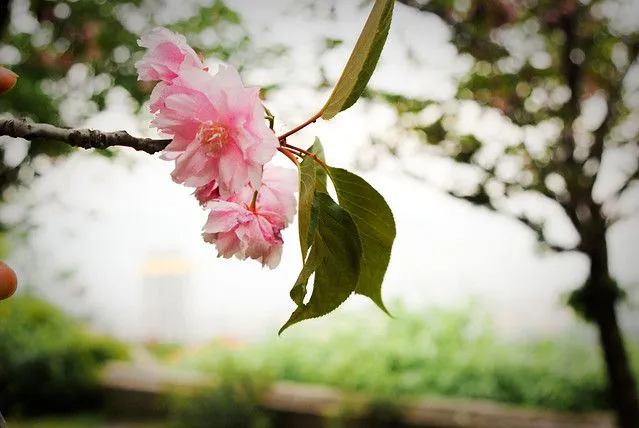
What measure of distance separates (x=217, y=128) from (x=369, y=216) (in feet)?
0.29

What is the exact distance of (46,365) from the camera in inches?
119

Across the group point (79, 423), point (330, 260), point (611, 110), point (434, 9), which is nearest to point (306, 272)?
point (330, 260)

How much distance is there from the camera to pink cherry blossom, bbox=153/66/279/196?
9.8 inches

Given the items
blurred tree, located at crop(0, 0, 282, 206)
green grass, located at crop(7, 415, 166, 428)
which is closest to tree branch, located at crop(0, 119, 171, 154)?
blurred tree, located at crop(0, 0, 282, 206)

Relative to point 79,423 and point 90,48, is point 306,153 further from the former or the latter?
point 79,423

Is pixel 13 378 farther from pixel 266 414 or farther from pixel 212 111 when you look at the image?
pixel 212 111

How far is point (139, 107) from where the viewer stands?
3.95 ft

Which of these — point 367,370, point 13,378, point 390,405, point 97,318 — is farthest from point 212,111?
point 97,318

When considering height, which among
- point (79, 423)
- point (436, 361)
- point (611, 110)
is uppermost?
point (611, 110)

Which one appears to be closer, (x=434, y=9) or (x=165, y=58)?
(x=165, y=58)

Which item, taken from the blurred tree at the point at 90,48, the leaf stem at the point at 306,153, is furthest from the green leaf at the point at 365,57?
the blurred tree at the point at 90,48

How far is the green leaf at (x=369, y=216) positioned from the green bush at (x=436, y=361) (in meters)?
2.12

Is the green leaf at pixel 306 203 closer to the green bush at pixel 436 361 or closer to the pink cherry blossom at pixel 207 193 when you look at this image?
the pink cherry blossom at pixel 207 193

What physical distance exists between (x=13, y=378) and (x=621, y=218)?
9.16 ft
